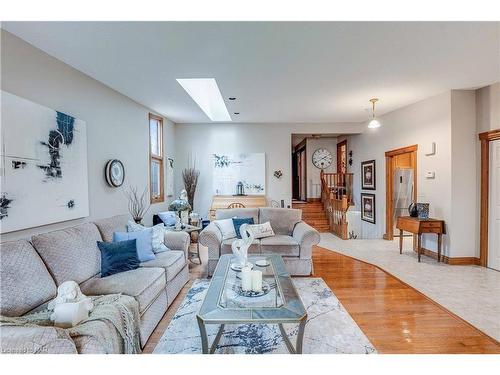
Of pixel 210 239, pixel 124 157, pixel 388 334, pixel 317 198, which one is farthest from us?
pixel 317 198

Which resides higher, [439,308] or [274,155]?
[274,155]

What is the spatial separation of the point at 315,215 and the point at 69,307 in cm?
657

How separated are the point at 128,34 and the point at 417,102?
4.67 metres

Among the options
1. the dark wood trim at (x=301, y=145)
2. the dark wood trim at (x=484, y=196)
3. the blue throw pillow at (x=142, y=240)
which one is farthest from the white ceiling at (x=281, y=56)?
the dark wood trim at (x=301, y=145)

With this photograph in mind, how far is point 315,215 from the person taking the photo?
736 centimetres

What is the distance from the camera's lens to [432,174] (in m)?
4.23

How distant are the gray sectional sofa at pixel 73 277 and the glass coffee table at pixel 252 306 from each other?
61 centimetres

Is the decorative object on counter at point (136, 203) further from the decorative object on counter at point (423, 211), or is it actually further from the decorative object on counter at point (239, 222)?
the decorative object on counter at point (423, 211)

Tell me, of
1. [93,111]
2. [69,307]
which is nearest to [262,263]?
[69,307]

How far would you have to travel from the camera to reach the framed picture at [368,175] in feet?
19.7

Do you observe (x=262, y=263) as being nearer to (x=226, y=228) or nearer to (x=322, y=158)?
(x=226, y=228)
